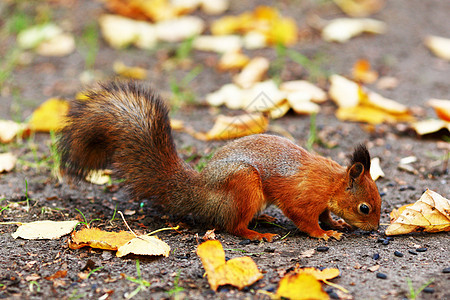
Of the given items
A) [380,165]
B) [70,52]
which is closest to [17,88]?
[70,52]

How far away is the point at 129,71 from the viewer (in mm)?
4652

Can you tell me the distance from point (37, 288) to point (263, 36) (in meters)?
3.74

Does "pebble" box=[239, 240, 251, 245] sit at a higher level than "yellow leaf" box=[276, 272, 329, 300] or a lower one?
lower

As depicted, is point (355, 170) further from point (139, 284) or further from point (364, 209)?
point (139, 284)

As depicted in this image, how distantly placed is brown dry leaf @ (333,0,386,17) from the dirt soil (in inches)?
15.0

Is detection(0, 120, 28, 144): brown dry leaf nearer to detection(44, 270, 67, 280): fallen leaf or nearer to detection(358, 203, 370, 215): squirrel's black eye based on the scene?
detection(44, 270, 67, 280): fallen leaf

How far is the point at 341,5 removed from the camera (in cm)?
607

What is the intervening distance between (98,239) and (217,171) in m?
0.63

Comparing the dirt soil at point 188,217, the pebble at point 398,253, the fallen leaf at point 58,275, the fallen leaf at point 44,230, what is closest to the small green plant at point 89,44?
the dirt soil at point 188,217

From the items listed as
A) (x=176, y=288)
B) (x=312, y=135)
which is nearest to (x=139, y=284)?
(x=176, y=288)

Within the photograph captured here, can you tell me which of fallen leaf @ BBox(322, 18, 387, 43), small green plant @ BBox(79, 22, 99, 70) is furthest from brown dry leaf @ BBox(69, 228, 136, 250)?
fallen leaf @ BBox(322, 18, 387, 43)

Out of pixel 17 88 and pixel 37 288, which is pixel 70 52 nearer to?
pixel 17 88

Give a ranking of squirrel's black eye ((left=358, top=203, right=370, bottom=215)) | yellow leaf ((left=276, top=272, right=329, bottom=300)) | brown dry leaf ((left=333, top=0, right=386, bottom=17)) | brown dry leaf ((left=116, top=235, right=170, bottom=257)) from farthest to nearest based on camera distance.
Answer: brown dry leaf ((left=333, top=0, right=386, bottom=17))
squirrel's black eye ((left=358, top=203, right=370, bottom=215))
brown dry leaf ((left=116, top=235, right=170, bottom=257))
yellow leaf ((left=276, top=272, right=329, bottom=300))

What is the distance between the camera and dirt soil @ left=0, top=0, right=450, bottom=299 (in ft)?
6.79
